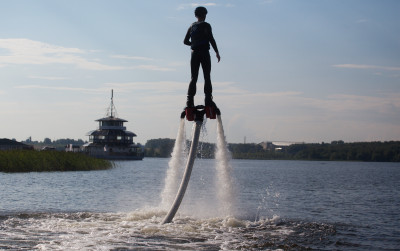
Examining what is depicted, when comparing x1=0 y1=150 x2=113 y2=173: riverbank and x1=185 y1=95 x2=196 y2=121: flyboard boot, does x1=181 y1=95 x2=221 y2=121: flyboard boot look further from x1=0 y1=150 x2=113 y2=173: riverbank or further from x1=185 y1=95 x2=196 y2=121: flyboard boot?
x1=0 y1=150 x2=113 y2=173: riverbank

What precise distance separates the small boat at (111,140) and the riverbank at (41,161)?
76.8m

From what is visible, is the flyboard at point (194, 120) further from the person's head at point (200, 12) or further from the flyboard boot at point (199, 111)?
the person's head at point (200, 12)

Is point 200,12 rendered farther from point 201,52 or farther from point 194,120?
point 194,120

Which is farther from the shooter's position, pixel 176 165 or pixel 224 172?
pixel 176 165

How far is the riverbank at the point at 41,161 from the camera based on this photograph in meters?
→ 57.7

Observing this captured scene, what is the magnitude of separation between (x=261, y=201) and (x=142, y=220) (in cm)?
1593

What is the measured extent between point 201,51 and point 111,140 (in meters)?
136

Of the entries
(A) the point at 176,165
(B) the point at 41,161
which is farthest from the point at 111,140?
(A) the point at 176,165

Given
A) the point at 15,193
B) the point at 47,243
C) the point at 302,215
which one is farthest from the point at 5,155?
the point at 47,243

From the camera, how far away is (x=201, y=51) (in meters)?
16.2

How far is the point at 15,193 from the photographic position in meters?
33.9

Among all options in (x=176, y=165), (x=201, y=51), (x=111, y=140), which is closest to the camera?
(x=201, y=51)

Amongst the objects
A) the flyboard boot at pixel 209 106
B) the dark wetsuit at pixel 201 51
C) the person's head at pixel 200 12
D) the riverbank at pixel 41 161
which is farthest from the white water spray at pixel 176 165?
the riverbank at pixel 41 161

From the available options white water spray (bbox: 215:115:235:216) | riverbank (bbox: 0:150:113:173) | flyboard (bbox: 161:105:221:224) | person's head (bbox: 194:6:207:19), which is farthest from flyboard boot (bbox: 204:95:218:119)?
riverbank (bbox: 0:150:113:173)
